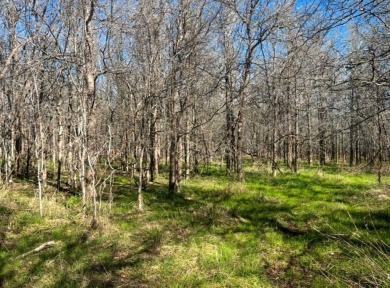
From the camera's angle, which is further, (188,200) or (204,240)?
(188,200)

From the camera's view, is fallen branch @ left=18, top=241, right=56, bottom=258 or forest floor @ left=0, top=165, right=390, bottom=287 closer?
forest floor @ left=0, top=165, right=390, bottom=287

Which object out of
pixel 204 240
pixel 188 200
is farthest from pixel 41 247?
pixel 188 200

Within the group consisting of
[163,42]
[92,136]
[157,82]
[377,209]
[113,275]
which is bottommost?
[113,275]

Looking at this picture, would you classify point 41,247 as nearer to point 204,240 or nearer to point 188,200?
point 204,240

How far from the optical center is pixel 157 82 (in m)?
9.50

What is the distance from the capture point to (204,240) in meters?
6.77

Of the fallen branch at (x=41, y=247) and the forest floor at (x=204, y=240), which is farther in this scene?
the fallen branch at (x=41, y=247)

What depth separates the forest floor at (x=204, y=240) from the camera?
5.35m

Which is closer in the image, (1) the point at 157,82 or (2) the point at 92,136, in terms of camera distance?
(2) the point at 92,136

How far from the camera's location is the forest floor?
5348mm

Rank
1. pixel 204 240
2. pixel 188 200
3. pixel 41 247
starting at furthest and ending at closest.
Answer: pixel 188 200 < pixel 204 240 < pixel 41 247

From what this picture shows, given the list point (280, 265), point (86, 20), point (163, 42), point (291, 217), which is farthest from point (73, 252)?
point (163, 42)

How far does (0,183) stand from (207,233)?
23.1 feet

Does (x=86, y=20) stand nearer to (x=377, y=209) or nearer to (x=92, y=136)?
(x=92, y=136)
